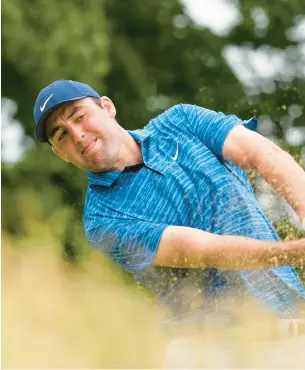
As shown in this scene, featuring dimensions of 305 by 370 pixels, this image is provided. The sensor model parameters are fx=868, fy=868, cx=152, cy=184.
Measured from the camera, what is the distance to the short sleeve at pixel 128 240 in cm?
177

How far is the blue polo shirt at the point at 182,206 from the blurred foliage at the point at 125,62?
9.88 feet

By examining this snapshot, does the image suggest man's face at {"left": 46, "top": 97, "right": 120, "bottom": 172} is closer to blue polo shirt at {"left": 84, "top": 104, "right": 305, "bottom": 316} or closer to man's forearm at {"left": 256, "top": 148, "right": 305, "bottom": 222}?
blue polo shirt at {"left": 84, "top": 104, "right": 305, "bottom": 316}

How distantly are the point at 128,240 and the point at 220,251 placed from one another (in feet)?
0.76

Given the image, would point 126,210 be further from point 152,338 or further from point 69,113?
point 152,338

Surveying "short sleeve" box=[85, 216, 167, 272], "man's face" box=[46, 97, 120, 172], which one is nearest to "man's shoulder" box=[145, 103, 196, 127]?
"man's face" box=[46, 97, 120, 172]

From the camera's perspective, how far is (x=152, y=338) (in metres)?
1.00

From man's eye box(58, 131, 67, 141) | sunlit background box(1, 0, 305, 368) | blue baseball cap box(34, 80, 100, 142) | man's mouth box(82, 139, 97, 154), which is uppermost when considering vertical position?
blue baseball cap box(34, 80, 100, 142)

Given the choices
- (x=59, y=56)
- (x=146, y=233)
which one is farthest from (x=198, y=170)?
(x=59, y=56)

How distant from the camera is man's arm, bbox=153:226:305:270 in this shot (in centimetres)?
155

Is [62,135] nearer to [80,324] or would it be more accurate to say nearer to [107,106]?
[107,106]

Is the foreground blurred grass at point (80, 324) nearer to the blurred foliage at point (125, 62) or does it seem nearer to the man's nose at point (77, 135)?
the man's nose at point (77, 135)

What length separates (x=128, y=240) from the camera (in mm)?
1804

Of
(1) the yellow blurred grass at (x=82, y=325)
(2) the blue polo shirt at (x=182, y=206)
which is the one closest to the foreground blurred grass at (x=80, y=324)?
(1) the yellow blurred grass at (x=82, y=325)

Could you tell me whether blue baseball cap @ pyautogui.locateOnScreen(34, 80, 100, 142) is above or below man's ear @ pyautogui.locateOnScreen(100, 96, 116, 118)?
above
